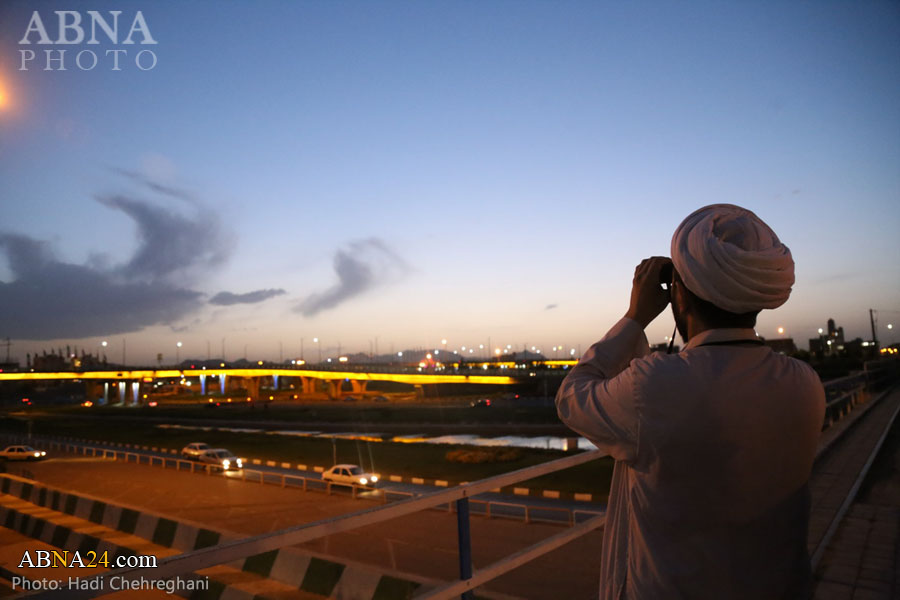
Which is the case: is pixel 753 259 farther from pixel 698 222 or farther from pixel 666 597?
pixel 666 597

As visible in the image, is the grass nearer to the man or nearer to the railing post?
the railing post

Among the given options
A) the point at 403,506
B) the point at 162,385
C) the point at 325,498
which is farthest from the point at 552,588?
the point at 162,385

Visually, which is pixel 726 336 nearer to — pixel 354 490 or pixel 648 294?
pixel 648 294

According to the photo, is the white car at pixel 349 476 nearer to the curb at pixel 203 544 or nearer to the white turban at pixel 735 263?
the curb at pixel 203 544

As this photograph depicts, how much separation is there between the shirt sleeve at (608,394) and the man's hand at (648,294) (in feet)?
0.12

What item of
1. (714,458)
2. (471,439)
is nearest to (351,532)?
(714,458)

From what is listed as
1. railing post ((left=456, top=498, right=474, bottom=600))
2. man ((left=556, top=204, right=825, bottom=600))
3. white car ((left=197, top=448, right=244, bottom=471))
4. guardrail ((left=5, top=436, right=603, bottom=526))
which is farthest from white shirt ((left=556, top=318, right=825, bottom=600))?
white car ((left=197, top=448, right=244, bottom=471))

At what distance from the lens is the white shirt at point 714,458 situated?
1.23m

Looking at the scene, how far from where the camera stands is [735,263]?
132cm

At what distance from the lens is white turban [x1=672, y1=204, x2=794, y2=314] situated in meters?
1.32

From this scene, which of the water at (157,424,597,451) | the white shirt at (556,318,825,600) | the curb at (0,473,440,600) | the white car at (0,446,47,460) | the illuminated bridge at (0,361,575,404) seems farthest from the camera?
the illuminated bridge at (0,361,575,404)

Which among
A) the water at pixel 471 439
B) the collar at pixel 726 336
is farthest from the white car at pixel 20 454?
the collar at pixel 726 336

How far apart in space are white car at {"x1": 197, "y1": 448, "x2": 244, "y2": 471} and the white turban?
28165 millimetres

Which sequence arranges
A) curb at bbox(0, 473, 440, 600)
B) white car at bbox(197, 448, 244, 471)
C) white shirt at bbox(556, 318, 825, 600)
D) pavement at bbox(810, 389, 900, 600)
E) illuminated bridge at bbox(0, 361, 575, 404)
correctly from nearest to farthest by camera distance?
white shirt at bbox(556, 318, 825, 600) → pavement at bbox(810, 389, 900, 600) → curb at bbox(0, 473, 440, 600) → white car at bbox(197, 448, 244, 471) → illuminated bridge at bbox(0, 361, 575, 404)
